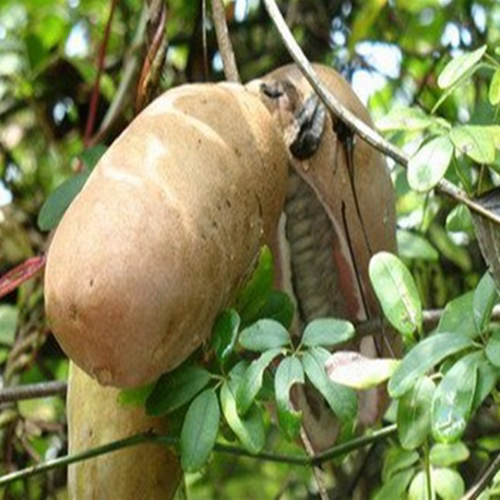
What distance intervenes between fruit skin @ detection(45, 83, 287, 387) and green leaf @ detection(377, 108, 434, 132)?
0.08 metres

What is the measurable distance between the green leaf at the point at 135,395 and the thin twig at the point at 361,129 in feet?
0.56

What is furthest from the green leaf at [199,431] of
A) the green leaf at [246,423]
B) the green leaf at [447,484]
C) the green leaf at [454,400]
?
the green leaf at [447,484]

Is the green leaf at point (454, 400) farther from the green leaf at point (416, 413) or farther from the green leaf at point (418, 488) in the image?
the green leaf at point (418, 488)

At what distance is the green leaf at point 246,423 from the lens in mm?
796

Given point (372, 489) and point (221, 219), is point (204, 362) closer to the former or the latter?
point (221, 219)

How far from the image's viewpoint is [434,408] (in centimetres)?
75

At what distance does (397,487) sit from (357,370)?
241 millimetres

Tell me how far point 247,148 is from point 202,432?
15 cm

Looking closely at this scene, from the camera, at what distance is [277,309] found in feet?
2.81

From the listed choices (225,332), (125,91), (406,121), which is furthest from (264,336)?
(125,91)

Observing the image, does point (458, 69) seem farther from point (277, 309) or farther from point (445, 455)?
point (445, 455)

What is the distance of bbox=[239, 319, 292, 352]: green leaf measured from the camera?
2.65ft

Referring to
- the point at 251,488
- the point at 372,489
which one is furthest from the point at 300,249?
the point at 251,488

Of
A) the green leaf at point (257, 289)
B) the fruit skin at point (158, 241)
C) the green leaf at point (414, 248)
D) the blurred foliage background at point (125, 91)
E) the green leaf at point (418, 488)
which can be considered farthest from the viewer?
the blurred foliage background at point (125, 91)
